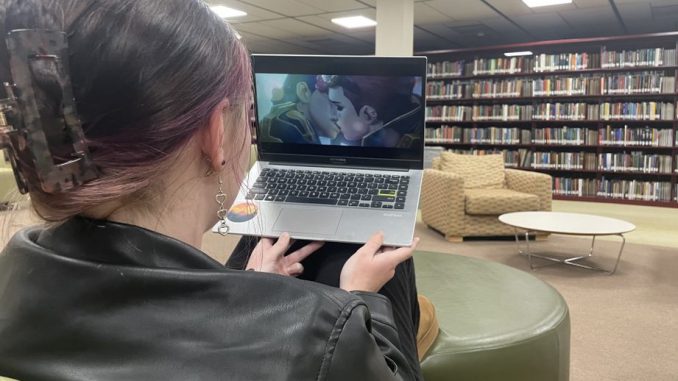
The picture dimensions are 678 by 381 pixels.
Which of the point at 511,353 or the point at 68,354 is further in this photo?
the point at 511,353

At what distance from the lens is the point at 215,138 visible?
539 mm

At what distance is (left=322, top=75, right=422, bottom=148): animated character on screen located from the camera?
3.53 feet

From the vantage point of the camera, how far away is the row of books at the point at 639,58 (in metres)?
5.70

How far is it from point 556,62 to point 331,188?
20.0 feet

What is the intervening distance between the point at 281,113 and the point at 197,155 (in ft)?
1.91

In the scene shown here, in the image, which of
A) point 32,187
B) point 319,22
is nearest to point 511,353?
point 32,187

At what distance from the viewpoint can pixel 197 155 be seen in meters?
0.55

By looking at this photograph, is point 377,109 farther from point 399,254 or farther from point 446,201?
point 446,201

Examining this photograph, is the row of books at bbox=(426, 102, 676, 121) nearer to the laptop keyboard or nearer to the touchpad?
the laptop keyboard

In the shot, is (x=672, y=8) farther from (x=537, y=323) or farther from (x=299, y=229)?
(x=299, y=229)

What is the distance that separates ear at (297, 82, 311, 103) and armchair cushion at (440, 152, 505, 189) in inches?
144

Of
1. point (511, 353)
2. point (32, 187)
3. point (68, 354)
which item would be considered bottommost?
point (511, 353)

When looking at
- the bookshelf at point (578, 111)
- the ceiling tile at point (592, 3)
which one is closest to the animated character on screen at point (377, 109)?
the ceiling tile at point (592, 3)

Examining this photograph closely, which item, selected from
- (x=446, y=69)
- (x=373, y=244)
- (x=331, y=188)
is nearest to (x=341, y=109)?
(x=331, y=188)
